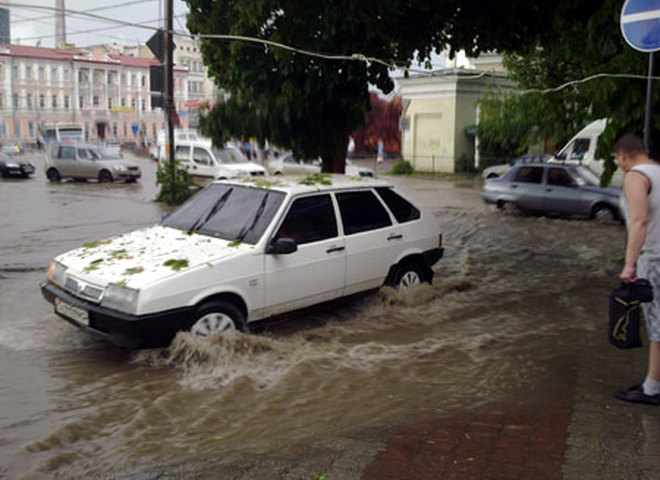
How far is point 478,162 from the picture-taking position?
1416 inches

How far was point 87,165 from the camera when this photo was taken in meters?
28.7

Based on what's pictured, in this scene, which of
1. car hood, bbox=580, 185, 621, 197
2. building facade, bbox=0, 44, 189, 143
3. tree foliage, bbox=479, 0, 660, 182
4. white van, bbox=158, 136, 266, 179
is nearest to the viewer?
tree foliage, bbox=479, 0, 660, 182

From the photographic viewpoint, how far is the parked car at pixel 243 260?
19.0 ft

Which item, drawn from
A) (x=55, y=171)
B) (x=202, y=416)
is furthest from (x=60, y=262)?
(x=55, y=171)

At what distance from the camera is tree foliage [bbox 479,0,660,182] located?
7480 mm

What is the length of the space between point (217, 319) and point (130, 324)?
81cm

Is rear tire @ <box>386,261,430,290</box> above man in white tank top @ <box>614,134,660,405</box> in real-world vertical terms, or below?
below

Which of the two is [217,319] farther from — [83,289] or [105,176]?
[105,176]

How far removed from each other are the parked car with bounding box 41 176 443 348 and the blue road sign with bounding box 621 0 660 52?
3149 millimetres

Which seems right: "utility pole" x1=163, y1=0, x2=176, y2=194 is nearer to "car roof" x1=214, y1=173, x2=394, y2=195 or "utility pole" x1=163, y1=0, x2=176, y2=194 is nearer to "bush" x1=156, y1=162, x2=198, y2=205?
"bush" x1=156, y1=162, x2=198, y2=205

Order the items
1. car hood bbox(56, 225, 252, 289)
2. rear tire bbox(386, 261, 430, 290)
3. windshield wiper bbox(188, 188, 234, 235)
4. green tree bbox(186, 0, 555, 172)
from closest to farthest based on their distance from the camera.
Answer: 1. car hood bbox(56, 225, 252, 289)
2. windshield wiper bbox(188, 188, 234, 235)
3. rear tire bbox(386, 261, 430, 290)
4. green tree bbox(186, 0, 555, 172)

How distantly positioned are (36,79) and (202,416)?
8941cm

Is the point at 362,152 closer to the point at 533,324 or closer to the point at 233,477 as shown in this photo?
the point at 533,324

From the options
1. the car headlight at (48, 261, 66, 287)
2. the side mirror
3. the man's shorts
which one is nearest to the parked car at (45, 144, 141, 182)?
the car headlight at (48, 261, 66, 287)
